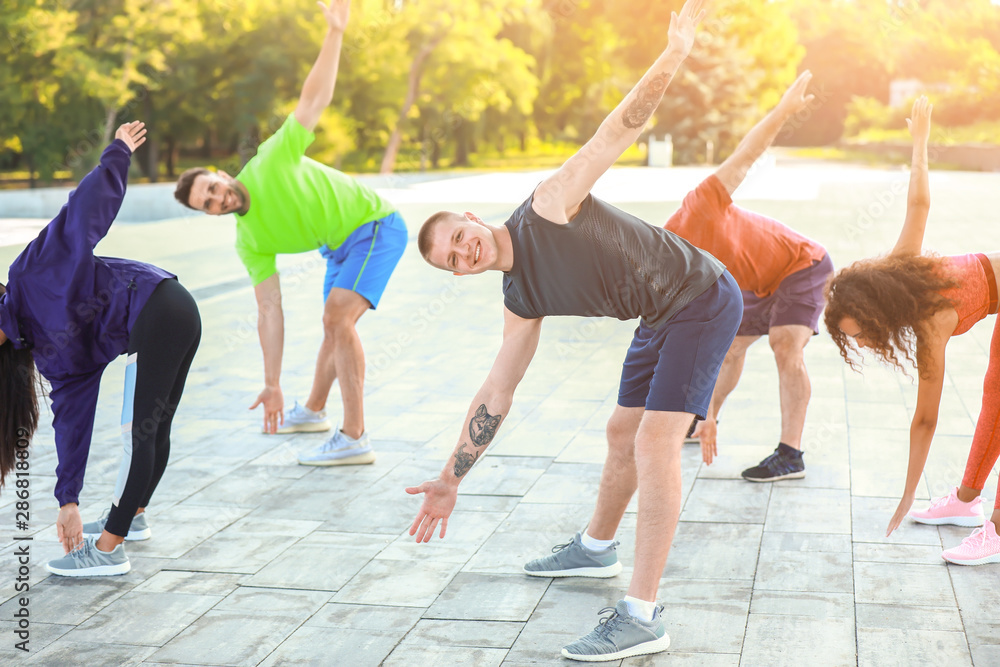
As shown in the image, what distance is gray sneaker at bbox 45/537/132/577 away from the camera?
3.86 m

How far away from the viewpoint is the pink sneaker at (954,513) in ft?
13.8

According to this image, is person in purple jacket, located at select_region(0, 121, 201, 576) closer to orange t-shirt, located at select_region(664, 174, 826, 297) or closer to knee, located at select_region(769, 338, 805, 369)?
orange t-shirt, located at select_region(664, 174, 826, 297)

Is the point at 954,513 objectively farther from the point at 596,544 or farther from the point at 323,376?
the point at 323,376

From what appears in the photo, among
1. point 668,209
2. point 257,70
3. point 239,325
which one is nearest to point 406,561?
point 239,325

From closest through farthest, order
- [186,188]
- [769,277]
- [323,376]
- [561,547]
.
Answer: [561,547] → [186,188] → [769,277] → [323,376]

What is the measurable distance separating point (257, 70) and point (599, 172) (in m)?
34.2

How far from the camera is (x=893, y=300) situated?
3412mm

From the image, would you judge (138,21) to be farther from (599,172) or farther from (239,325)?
(599,172)

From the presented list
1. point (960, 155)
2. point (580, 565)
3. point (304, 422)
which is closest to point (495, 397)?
Result: point (580, 565)

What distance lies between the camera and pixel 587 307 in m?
3.16

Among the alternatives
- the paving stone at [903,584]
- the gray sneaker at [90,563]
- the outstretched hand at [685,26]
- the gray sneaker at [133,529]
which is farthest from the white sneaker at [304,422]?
the outstretched hand at [685,26]

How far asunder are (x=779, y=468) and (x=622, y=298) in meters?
2.16

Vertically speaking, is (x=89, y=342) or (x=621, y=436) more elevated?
(x=89, y=342)

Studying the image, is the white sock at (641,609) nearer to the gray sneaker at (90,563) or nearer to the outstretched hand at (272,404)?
the gray sneaker at (90,563)
